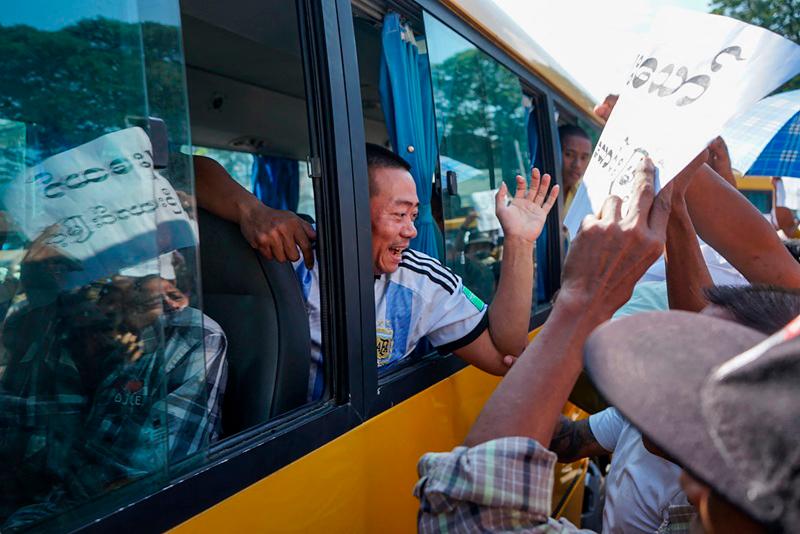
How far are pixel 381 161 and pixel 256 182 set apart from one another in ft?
9.15

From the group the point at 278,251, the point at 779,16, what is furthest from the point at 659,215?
the point at 779,16

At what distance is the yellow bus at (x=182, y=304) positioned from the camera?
3.97ft

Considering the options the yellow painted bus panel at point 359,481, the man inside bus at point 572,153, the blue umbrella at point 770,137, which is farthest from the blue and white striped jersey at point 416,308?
the blue umbrella at point 770,137

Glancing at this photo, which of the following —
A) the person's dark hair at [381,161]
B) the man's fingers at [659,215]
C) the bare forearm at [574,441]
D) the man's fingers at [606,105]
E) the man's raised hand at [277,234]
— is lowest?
the bare forearm at [574,441]

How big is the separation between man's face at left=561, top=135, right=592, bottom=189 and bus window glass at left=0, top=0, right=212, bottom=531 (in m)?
3.51

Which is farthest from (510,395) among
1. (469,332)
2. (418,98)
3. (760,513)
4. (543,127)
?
(543,127)

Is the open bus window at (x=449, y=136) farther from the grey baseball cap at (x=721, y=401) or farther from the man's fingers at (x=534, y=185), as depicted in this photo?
the grey baseball cap at (x=721, y=401)

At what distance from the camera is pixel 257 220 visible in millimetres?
2102

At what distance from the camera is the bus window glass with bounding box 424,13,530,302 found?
281 cm

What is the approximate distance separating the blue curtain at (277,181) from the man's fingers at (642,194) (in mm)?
3929

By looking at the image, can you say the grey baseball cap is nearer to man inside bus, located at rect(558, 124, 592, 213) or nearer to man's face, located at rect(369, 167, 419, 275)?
man's face, located at rect(369, 167, 419, 275)

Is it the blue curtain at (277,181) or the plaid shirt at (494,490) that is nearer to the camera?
the plaid shirt at (494,490)

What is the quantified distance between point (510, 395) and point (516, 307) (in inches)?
52.4

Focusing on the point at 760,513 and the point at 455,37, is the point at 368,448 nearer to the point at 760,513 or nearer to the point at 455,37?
the point at 760,513
